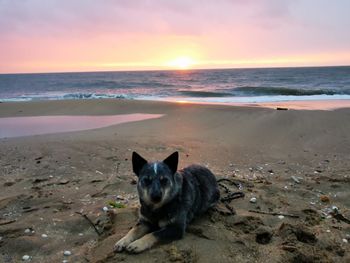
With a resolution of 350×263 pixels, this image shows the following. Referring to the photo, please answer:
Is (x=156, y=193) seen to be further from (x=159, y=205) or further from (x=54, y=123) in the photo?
(x=54, y=123)

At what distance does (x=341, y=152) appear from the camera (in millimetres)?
10047

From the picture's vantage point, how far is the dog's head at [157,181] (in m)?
4.39

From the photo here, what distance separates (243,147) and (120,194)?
4901 millimetres

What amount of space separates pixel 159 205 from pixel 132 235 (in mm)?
528

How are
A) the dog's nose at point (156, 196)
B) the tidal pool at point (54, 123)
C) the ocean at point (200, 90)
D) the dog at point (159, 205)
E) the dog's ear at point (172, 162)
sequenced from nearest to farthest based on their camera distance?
the dog's nose at point (156, 196) → the dog at point (159, 205) → the dog's ear at point (172, 162) → the tidal pool at point (54, 123) → the ocean at point (200, 90)

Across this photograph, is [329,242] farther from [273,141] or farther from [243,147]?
[273,141]

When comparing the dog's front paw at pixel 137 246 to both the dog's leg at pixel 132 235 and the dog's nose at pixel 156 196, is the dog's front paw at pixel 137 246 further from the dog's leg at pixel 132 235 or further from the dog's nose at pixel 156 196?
the dog's nose at pixel 156 196

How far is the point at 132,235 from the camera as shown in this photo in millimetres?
4652

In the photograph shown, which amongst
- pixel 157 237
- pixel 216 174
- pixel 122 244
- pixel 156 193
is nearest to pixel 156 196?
pixel 156 193

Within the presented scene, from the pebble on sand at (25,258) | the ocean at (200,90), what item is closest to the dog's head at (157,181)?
the pebble on sand at (25,258)

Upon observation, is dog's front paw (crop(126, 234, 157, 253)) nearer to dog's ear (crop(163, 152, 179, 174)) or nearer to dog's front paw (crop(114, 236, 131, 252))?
dog's front paw (crop(114, 236, 131, 252))

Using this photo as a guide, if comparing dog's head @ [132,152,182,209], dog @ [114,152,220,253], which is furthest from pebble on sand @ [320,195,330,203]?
dog's head @ [132,152,182,209]

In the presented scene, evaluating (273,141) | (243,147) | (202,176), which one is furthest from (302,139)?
(202,176)

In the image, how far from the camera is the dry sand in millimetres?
4629
